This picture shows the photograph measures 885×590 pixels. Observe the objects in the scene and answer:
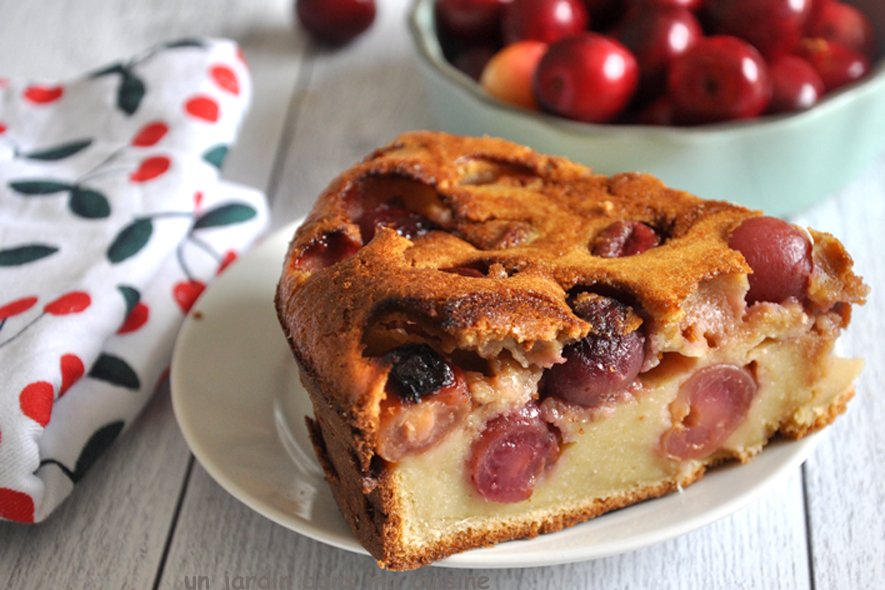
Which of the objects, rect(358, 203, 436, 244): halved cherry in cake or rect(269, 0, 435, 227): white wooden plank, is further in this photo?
rect(269, 0, 435, 227): white wooden plank

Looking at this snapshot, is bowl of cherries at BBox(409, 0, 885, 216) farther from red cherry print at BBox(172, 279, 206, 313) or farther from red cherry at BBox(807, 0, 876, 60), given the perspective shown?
red cherry print at BBox(172, 279, 206, 313)

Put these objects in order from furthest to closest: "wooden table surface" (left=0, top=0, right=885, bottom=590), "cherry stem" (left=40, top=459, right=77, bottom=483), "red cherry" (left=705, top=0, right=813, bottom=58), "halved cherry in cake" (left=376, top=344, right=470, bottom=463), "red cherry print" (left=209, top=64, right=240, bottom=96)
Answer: "red cherry print" (left=209, top=64, right=240, bottom=96) < "red cherry" (left=705, top=0, right=813, bottom=58) < "cherry stem" (left=40, top=459, right=77, bottom=483) < "wooden table surface" (left=0, top=0, right=885, bottom=590) < "halved cherry in cake" (left=376, top=344, right=470, bottom=463)

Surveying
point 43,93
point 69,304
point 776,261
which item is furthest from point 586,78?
point 43,93

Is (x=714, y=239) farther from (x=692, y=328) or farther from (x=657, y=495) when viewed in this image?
(x=657, y=495)

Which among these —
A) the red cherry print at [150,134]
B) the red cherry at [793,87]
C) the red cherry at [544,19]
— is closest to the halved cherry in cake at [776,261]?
the red cherry at [793,87]

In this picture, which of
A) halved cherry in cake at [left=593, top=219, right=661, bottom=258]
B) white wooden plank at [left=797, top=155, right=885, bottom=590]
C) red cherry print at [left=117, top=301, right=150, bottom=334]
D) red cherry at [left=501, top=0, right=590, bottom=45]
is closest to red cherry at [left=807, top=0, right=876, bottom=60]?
white wooden plank at [left=797, top=155, right=885, bottom=590]

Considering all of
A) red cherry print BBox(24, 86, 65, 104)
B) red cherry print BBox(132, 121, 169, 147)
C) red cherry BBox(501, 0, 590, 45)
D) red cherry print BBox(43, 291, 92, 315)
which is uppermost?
red cherry BBox(501, 0, 590, 45)

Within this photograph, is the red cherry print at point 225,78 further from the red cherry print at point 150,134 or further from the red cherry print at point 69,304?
the red cherry print at point 69,304

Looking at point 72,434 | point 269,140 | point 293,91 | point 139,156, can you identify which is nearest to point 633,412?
point 72,434
